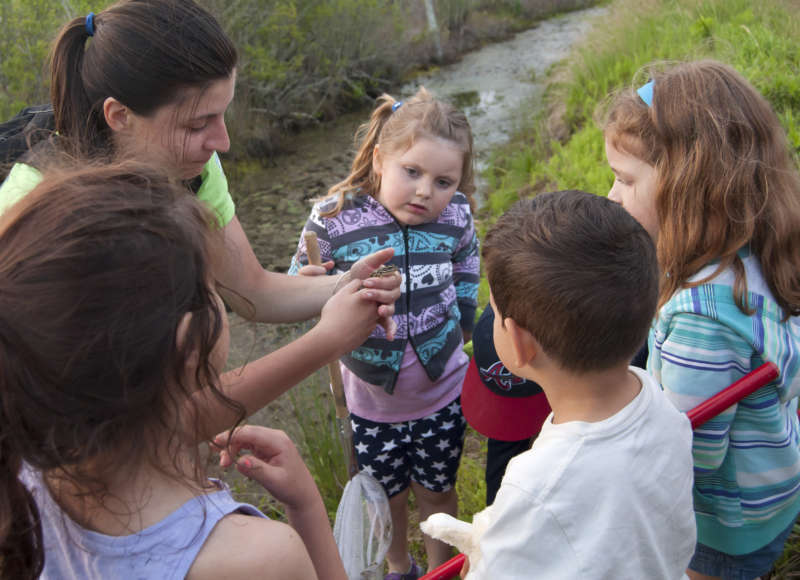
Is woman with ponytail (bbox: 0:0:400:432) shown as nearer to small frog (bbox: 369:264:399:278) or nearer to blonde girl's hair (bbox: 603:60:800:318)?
small frog (bbox: 369:264:399:278)

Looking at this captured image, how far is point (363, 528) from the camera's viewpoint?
6.43 ft

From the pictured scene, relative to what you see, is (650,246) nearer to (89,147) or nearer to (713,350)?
(713,350)

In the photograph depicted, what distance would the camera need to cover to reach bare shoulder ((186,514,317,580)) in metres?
0.96

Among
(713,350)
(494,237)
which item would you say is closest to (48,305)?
(494,237)

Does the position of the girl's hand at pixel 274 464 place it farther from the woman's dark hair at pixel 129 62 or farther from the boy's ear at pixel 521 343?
the woman's dark hair at pixel 129 62

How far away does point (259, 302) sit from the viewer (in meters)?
2.09

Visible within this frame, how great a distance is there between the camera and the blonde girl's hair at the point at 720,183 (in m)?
1.56

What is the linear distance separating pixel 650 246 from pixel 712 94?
1.99 feet

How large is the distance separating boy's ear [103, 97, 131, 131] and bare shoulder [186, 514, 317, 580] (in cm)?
114

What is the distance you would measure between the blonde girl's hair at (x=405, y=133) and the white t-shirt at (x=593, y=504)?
119 cm

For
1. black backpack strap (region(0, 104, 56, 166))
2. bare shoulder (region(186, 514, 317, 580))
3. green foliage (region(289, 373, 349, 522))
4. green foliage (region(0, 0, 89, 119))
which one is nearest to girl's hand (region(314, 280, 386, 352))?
bare shoulder (region(186, 514, 317, 580))

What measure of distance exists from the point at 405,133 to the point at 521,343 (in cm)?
102

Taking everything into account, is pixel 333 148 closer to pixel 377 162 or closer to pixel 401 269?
pixel 377 162

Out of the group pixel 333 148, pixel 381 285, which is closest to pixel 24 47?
pixel 333 148
